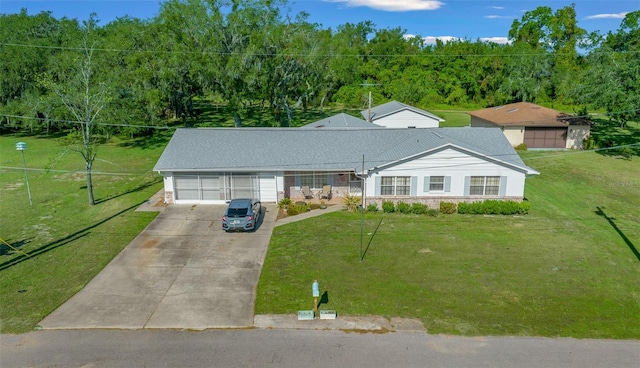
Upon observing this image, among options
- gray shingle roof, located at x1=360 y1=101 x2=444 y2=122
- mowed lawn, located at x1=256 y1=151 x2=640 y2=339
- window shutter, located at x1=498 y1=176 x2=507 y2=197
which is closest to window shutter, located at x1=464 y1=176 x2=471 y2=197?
mowed lawn, located at x1=256 y1=151 x2=640 y2=339

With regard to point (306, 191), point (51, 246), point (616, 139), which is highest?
point (616, 139)

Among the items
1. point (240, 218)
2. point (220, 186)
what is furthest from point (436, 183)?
point (220, 186)

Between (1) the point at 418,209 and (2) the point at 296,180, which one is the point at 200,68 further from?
(1) the point at 418,209

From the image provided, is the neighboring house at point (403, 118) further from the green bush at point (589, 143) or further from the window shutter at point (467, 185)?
the window shutter at point (467, 185)

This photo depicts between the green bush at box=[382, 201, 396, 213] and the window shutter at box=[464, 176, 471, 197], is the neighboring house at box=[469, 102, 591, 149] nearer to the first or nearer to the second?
the window shutter at box=[464, 176, 471, 197]

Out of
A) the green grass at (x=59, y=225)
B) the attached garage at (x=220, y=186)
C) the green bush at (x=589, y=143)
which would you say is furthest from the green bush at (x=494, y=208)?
the green bush at (x=589, y=143)

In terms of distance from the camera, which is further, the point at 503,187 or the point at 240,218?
the point at 503,187
